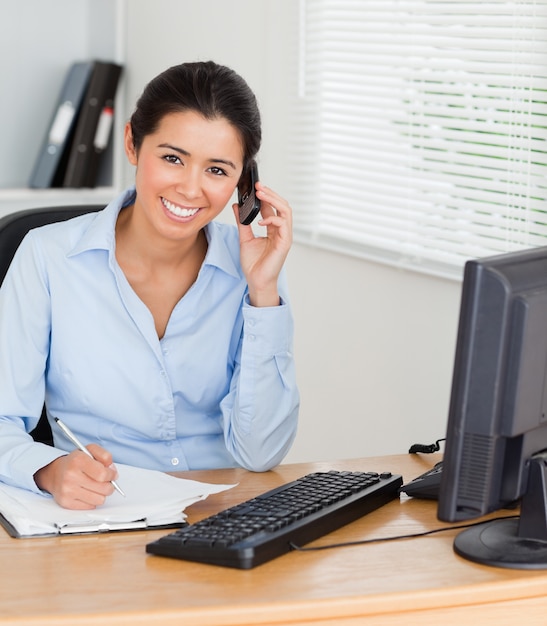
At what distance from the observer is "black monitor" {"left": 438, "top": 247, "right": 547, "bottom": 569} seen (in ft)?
4.00

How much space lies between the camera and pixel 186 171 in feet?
6.02

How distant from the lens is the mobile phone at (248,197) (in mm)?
1936

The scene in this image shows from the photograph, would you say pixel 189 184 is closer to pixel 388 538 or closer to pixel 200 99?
pixel 200 99

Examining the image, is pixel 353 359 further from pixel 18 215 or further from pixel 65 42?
pixel 65 42

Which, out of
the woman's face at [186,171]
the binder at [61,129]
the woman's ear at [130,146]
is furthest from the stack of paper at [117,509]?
the binder at [61,129]

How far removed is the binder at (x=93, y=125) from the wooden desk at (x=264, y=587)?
252 cm

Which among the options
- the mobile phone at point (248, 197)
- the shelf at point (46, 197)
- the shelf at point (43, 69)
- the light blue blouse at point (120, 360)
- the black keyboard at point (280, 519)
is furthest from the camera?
the shelf at point (43, 69)

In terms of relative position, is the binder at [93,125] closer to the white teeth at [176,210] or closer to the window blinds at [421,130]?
the window blinds at [421,130]

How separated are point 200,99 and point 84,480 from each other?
0.70 metres

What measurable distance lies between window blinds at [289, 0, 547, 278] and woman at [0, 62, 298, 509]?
805 mm

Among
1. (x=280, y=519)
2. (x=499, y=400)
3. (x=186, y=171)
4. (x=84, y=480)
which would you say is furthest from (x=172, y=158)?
(x=499, y=400)

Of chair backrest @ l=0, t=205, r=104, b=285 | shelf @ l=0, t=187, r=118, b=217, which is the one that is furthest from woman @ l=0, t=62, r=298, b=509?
shelf @ l=0, t=187, r=118, b=217

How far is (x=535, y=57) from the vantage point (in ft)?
7.95

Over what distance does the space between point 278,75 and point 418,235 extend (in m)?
0.80
